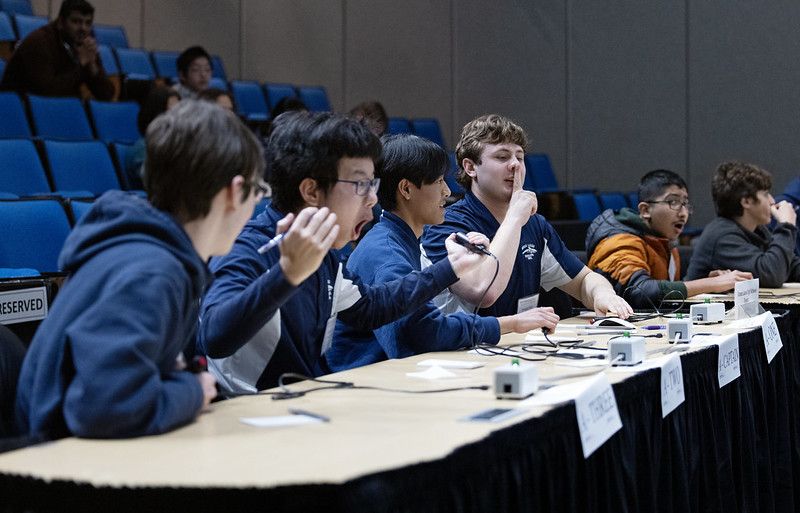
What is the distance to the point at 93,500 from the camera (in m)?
0.97

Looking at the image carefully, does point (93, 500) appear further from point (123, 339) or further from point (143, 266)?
point (143, 266)

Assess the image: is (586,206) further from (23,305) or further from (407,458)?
(407,458)

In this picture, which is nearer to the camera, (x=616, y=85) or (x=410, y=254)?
(x=410, y=254)

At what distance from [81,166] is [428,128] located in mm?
3638

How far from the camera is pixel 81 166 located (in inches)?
170

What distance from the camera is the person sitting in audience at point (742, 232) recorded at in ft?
12.2

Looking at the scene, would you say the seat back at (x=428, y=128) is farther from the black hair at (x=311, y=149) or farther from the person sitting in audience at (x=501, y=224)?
the black hair at (x=311, y=149)

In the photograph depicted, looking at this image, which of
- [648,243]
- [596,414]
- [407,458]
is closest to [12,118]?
[648,243]

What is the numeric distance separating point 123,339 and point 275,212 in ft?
2.74

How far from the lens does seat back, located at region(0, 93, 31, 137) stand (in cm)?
468

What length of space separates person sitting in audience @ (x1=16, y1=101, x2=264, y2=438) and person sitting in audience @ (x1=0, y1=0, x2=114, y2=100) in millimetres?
4254

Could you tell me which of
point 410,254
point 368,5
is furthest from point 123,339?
point 368,5

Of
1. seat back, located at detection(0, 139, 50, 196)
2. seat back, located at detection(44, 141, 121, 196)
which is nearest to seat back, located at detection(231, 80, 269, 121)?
seat back, located at detection(44, 141, 121, 196)

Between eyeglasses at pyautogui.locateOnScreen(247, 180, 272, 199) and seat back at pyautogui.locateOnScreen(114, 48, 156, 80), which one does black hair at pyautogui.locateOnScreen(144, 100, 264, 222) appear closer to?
eyeglasses at pyautogui.locateOnScreen(247, 180, 272, 199)
